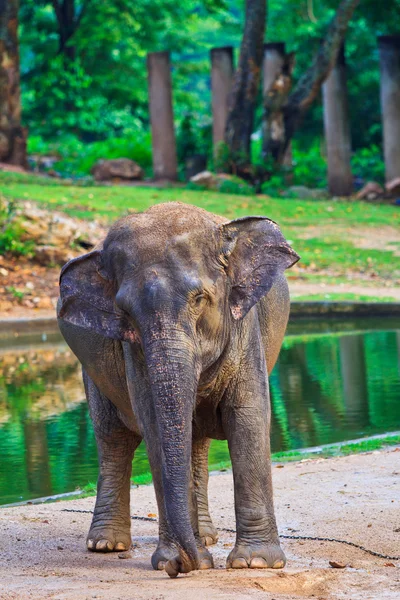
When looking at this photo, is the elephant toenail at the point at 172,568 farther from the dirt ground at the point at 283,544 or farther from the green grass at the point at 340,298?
the green grass at the point at 340,298

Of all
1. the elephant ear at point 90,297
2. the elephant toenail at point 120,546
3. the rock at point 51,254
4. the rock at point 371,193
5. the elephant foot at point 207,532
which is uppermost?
the elephant ear at point 90,297

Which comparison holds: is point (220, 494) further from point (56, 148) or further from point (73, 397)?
point (56, 148)

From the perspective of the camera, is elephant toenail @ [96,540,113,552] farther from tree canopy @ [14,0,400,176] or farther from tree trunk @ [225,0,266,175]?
tree canopy @ [14,0,400,176]

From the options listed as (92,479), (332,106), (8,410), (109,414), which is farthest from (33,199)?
(109,414)

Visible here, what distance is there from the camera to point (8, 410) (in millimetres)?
11375

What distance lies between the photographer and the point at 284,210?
2420 cm

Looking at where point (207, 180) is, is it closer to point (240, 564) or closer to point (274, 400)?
point (274, 400)

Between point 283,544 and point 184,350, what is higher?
point 184,350

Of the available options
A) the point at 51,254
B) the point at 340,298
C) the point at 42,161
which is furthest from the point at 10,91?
the point at 340,298

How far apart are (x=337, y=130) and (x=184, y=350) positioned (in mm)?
24416

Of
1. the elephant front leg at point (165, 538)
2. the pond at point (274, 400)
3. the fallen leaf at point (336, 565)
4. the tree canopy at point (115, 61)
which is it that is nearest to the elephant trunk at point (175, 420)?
the elephant front leg at point (165, 538)

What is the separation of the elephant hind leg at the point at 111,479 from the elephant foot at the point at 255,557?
949mm

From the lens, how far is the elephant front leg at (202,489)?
6.30m

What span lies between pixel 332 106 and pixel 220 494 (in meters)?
22.3
